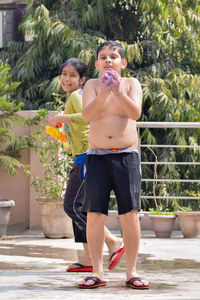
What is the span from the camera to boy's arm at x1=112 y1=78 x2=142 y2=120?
3596 mm

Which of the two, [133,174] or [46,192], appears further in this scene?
[46,192]

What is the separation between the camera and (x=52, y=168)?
7.50 metres

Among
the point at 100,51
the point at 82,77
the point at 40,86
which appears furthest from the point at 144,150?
the point at 100,51

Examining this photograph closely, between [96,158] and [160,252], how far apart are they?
2.06 meters

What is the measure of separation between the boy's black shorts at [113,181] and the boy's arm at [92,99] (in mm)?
257

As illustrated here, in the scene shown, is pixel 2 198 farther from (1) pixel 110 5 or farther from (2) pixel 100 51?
(1) pixel 110 5

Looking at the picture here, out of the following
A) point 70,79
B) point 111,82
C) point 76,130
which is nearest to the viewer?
point 111,82

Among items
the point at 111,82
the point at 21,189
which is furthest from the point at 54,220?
the point at 111,82

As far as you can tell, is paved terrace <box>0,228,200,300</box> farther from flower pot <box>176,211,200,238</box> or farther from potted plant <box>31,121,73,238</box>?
potted plant <box>31,121,73,238</box>

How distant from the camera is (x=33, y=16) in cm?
1218

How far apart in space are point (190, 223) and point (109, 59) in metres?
3.40

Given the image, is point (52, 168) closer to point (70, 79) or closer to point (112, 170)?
point (70, 79)

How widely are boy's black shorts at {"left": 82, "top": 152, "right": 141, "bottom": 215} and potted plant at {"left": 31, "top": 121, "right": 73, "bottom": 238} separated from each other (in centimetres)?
319

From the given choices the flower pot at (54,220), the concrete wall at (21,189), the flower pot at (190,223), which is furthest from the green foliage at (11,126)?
the flower pot at (190,223)
